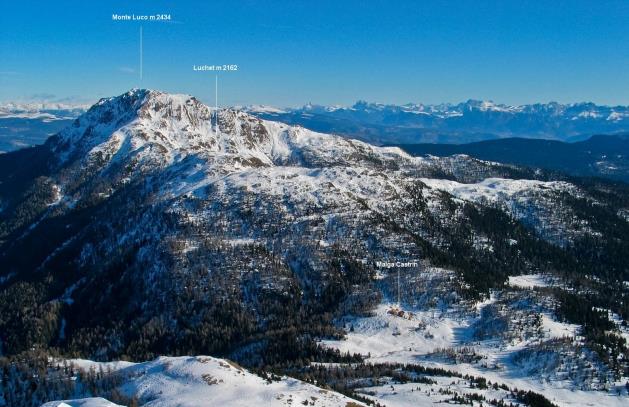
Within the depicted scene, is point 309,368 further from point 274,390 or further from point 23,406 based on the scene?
point 23,406

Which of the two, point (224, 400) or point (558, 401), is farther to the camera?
point (558, 401)

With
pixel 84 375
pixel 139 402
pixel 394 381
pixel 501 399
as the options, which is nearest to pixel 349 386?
pixel 394 381

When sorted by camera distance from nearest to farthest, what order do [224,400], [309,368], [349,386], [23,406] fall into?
[224,400]
[23,406]
[349,386]
[309,368]

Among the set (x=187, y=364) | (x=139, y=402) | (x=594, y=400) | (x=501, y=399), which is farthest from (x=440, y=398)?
(x=139, y=402)

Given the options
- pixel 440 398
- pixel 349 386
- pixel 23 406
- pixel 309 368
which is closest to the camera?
pixel 23 406

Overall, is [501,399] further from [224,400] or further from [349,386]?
[224,400]

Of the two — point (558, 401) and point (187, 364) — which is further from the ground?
point (187, 364)

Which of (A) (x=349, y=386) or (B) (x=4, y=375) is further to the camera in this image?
(A) (x=349, y=386)
